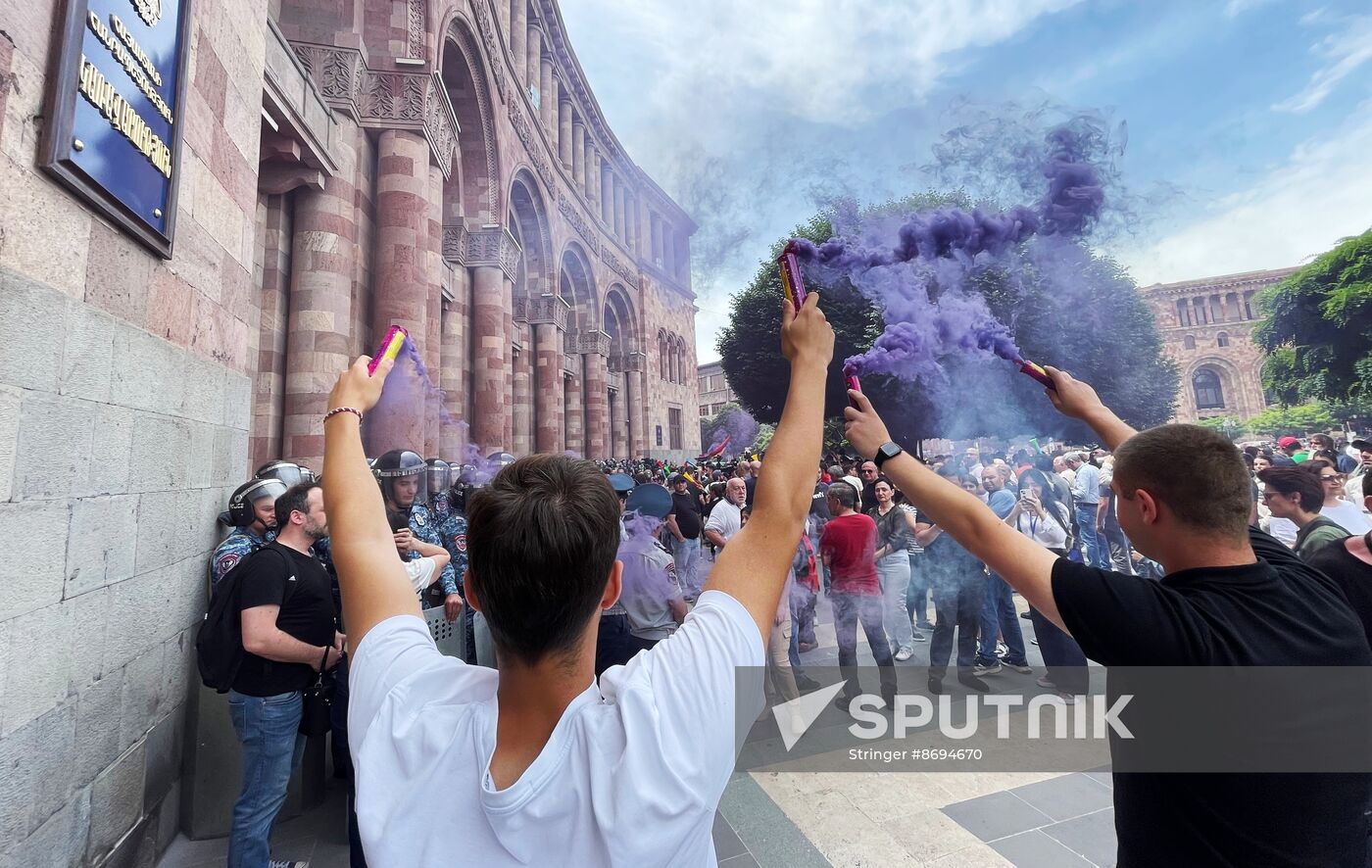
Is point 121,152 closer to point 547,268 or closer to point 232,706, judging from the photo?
point 232,706

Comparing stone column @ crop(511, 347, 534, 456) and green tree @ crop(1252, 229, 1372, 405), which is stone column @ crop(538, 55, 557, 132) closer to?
stone column @ crop(511, 347, 534, 456)

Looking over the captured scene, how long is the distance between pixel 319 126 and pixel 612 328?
79.7 ft

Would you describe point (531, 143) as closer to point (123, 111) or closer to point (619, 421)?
point (619, 421)

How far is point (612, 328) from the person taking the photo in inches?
1252

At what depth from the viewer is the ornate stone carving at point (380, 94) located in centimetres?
850

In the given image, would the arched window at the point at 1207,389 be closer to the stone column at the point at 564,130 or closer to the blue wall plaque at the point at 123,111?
the stone column at the point at 564,130

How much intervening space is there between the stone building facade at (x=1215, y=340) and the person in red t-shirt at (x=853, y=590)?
58944 mm

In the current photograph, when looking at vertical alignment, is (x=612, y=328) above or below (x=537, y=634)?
above

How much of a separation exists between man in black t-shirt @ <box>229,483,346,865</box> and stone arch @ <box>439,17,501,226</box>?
43.0 feet

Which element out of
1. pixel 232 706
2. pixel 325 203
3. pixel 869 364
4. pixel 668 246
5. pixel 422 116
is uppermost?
pixel 668 246

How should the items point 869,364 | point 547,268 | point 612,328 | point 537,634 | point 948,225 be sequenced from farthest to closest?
point 612,328, point 547,268, point 948,225, point 869,364, point 537,634

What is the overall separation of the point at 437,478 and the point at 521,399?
37.9ft

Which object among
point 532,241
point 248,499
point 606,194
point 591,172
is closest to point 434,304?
point 248,499

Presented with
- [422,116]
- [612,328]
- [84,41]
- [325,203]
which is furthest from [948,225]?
[612,328]
